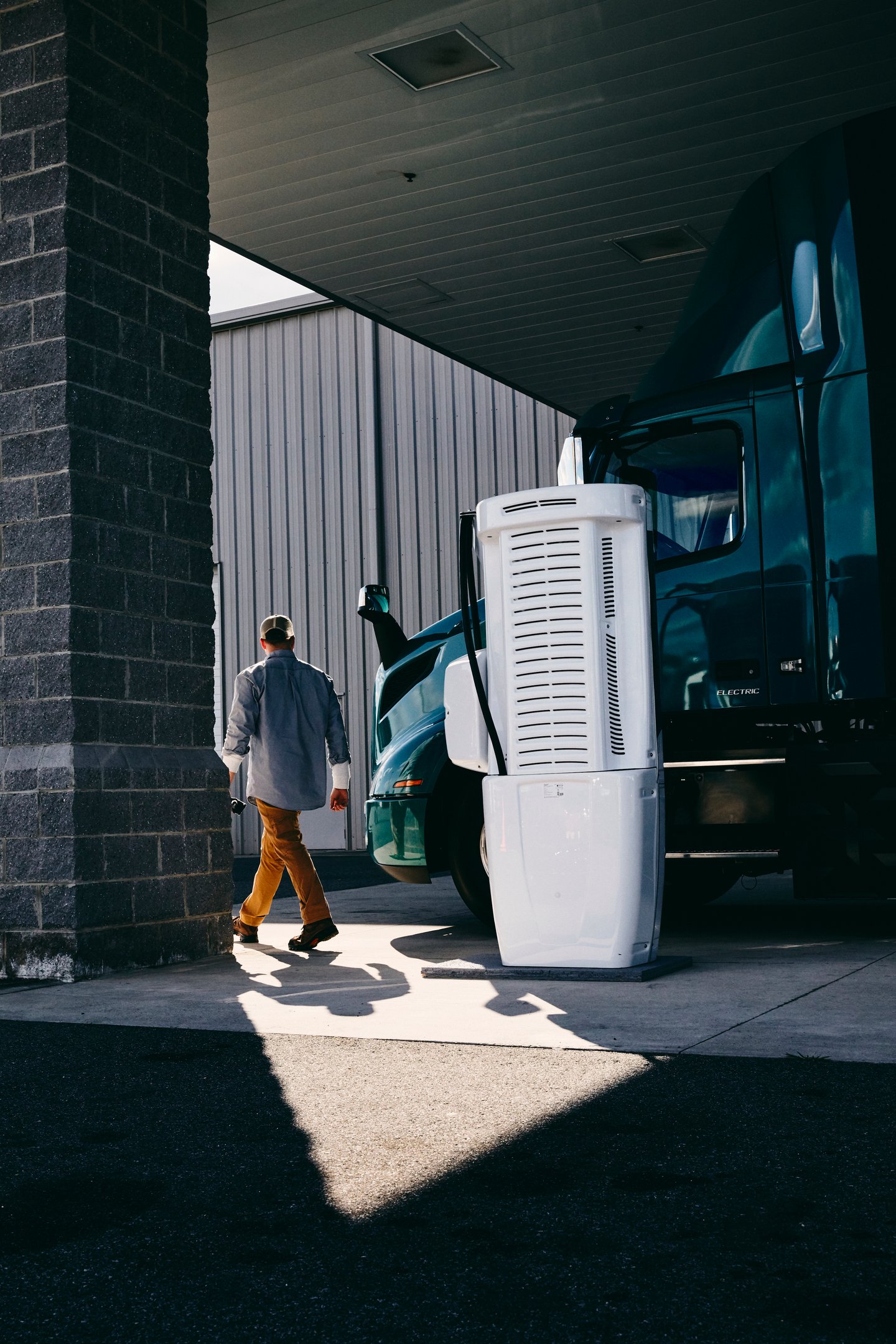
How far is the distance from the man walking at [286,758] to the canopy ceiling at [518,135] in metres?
3.72

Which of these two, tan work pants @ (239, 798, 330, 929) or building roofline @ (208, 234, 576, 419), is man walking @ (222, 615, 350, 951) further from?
building roofline @ (208, 234, 576, 419)

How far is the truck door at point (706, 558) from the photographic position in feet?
24.0

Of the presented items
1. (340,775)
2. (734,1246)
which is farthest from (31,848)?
(734,1246)

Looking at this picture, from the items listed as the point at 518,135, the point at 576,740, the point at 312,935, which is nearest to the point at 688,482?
the point at 576,740

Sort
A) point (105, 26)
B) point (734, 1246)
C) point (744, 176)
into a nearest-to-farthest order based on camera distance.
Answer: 1. point (734, 1246)
2. point (105, 26)
3. point (744, 176)

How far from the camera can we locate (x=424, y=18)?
8.55m

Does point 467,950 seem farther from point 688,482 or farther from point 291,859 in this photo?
point 688,482

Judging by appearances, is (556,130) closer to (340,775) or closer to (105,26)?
(105,26)

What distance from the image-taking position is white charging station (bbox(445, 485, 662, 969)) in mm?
6074

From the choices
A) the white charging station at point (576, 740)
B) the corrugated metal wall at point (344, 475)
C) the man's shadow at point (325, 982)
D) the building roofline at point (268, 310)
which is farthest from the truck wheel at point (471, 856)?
the building roofline at point (268, 310)

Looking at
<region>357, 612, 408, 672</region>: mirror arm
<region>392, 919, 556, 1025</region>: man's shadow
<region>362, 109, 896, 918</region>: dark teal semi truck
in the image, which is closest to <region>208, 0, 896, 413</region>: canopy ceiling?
<region>362, 109, 896, 918</region>: dark teal semi truck

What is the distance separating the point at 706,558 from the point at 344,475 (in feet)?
45.9

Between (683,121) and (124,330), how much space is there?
15.8ft

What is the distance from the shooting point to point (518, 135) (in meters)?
10.1
